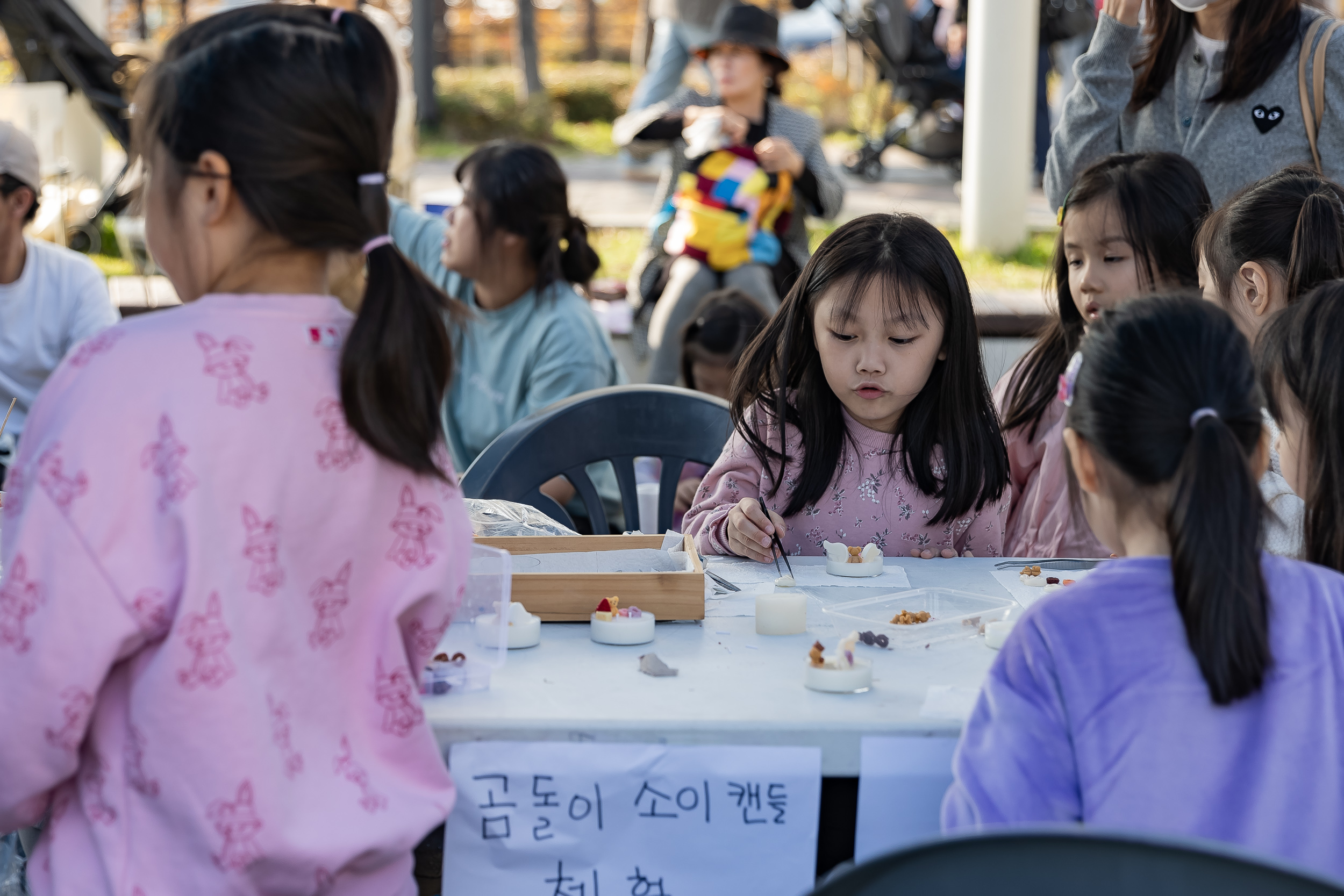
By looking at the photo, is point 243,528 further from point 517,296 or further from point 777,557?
point 517,296

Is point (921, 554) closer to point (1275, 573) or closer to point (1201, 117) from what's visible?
point (1275, 573)

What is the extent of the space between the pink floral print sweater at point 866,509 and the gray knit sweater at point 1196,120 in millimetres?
820

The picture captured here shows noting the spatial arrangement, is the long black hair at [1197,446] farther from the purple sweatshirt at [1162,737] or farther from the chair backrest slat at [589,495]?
the chair backrest slat at [589,495]

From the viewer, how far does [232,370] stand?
113cm

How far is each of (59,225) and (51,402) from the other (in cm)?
535

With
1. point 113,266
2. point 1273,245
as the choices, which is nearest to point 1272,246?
point 1273,245

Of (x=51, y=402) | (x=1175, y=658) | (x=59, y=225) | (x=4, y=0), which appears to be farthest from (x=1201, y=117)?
(x=4, y=0)

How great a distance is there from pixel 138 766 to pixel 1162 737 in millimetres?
888

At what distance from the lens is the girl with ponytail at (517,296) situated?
3109 mm

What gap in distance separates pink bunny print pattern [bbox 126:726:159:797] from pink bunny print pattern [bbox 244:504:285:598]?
0.16 m

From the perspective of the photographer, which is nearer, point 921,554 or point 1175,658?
point 1175,658

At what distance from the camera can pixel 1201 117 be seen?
269 centimetres

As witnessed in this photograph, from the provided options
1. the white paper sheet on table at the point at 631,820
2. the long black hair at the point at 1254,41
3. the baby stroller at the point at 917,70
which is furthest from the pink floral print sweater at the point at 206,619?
the baby stroller at the point at 917,70

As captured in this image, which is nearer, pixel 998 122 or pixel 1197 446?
pixel 1197 446
